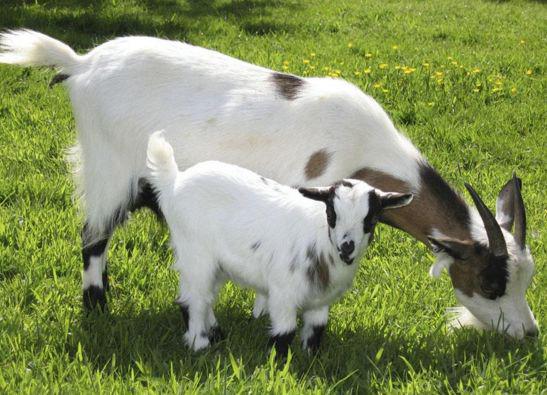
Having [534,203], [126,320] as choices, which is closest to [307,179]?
[126,320]

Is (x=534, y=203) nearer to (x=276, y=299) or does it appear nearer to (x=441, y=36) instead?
(x=276, y=299)

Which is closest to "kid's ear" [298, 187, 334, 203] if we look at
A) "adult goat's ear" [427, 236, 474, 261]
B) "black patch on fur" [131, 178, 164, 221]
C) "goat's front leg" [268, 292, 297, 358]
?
"goat's front leg" [268, 292, 297, 358]

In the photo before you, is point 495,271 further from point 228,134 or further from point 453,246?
→ point 228,134

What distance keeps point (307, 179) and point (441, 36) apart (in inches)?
269

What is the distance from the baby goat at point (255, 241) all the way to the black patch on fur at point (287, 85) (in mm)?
682

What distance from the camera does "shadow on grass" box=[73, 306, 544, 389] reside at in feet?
12.0

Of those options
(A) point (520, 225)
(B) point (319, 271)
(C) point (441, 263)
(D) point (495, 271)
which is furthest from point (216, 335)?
(A) point (520, 225)

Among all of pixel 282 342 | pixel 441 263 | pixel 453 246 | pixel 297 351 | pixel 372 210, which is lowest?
pixel 297 351

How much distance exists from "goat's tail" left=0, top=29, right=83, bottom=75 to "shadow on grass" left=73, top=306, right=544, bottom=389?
55.6 inches

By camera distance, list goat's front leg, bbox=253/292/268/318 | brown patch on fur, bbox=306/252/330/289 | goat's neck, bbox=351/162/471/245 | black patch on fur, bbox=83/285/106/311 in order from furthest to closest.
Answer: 1. black patch on fur, bbox=83/285/106/311
2. goat's front leg, bbox=253/292/268/318
3. goat's neck, bbox=351/162/471/245
4. brown patch on fur, bbox=306/252/330/289

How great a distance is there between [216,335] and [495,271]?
1.34 meters

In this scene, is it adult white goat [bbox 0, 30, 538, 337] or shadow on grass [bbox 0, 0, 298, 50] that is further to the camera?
shadow on grass [bbox 0, 0, 298, 50]

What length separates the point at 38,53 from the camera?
4547 mm

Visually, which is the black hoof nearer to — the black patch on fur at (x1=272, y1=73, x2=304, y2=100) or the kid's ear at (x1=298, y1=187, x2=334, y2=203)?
the kid's ear at (x1=298, y1=187, x2=334, y2=203)
